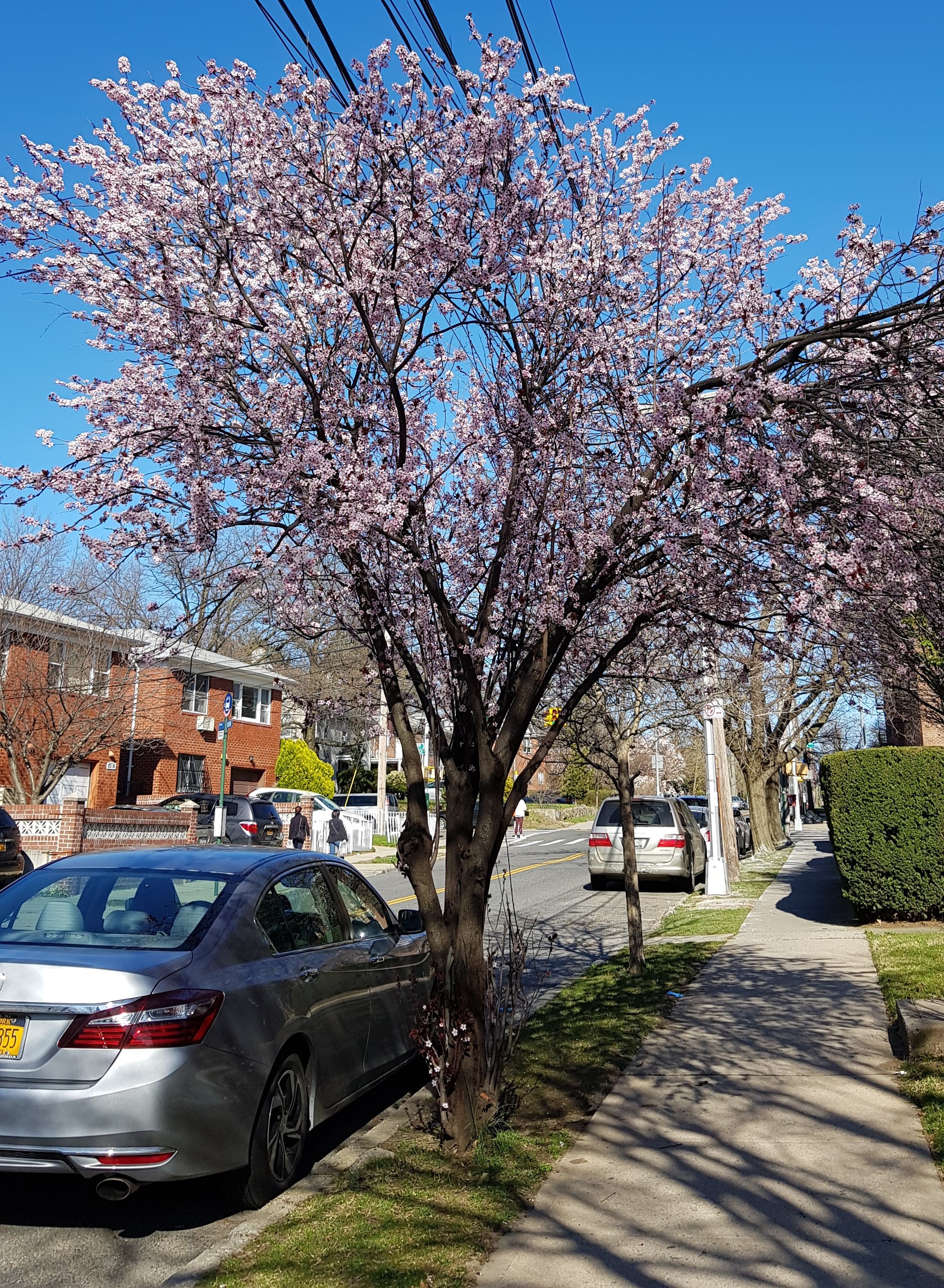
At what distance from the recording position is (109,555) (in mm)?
6281

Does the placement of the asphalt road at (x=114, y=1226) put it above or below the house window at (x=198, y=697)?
below

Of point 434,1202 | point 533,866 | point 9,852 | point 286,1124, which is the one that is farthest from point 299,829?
point 434,1202

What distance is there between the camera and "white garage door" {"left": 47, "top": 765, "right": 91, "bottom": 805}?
3312 centimetres

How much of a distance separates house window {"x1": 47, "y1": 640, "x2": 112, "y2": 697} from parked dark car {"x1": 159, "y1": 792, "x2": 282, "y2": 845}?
→ 3.81 meters

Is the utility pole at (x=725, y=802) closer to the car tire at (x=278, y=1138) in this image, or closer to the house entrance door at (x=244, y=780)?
the car tire at (x=278, y=1138)

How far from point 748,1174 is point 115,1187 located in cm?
269

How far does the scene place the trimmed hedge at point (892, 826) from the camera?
12391 mm

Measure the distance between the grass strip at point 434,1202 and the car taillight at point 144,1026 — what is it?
849mm

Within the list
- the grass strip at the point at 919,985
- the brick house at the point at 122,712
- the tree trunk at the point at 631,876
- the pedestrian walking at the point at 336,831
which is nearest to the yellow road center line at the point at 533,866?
the pedestrian walking at the point at 336,831

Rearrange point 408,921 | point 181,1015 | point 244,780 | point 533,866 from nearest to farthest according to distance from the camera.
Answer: point 181,1015
point 408,921
point 533,866
point 244,780

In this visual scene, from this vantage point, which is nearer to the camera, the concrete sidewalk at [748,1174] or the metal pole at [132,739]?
the concrete sidewalk at [748,1174]

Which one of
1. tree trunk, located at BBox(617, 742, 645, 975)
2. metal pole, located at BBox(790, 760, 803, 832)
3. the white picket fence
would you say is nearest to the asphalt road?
tree trunk, located at BBox(617, 742, 645, 975)

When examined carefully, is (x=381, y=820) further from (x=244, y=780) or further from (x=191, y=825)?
(x=191, y=825)

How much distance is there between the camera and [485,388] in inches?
257
